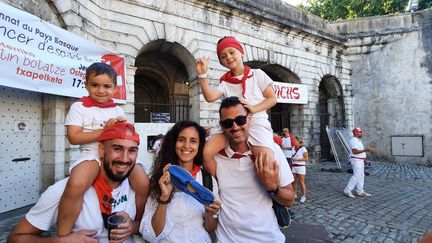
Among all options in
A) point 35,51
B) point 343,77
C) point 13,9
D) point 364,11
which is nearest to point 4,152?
point 35,51

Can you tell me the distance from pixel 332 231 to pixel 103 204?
403 centimetres

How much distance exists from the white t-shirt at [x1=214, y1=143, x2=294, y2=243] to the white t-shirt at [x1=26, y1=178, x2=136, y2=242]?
74 centimetres

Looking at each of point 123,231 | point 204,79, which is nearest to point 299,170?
point 204,79

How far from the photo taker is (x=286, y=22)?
11.2m

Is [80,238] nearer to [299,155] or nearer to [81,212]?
[81,212]

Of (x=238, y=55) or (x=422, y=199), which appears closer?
(x=238, y=55)

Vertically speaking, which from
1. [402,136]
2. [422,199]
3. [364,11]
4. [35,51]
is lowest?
[422,199]

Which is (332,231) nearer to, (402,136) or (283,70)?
(283,70)

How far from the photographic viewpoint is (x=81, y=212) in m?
1.63

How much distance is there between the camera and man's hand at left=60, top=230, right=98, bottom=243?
59.5 inches

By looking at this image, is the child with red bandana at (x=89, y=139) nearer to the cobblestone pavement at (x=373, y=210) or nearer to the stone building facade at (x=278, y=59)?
the cobblestone pavement at (x=373, y=210)

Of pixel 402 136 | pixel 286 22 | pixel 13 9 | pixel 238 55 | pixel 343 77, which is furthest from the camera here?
pixel 343 77

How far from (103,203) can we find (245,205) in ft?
3.23

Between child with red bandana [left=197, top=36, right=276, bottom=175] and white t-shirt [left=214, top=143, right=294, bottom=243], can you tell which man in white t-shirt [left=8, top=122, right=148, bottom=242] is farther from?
child with red bandana [left=197, top=36, right=276, bottom=175]
